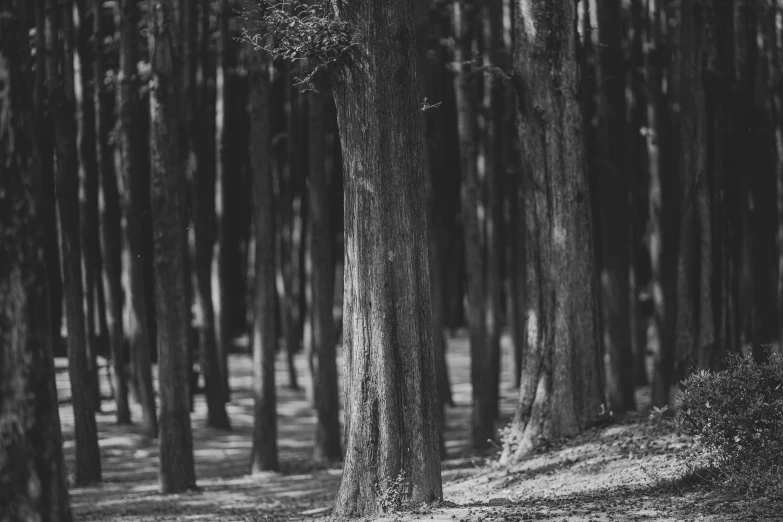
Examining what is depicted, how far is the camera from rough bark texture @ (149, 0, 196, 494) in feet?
46.1

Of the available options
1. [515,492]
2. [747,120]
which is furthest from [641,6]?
[515,492]

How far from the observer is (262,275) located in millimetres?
15891

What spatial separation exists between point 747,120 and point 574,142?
9.17m

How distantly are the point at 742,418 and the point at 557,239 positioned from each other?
4.35 metres

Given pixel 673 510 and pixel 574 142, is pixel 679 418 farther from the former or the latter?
pixel 574 142

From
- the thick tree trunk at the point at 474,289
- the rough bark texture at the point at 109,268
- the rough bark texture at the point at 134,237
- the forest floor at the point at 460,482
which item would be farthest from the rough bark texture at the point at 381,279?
the rough bark texture at the point at 109,268

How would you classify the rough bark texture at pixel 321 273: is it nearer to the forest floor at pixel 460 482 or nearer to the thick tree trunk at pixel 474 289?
the forest floor at pixel 460 482

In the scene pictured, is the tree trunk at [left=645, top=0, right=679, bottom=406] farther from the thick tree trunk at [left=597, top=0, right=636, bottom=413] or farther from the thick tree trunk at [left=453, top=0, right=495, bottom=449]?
the thick tree trunk at [left=453, top=0, right=495, bottom=449]

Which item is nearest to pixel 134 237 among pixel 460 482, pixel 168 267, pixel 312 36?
pixel 168 267

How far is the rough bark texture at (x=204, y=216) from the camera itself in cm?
2095

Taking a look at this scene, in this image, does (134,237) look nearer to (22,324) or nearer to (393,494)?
(393,494)

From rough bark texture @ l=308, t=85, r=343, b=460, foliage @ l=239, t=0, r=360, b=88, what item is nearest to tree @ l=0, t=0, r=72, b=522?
foliage @ l=239, t=0, r=360, b=88

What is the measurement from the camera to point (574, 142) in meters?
12.0

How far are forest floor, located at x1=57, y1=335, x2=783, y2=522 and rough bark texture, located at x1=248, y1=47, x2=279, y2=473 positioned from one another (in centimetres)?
78
